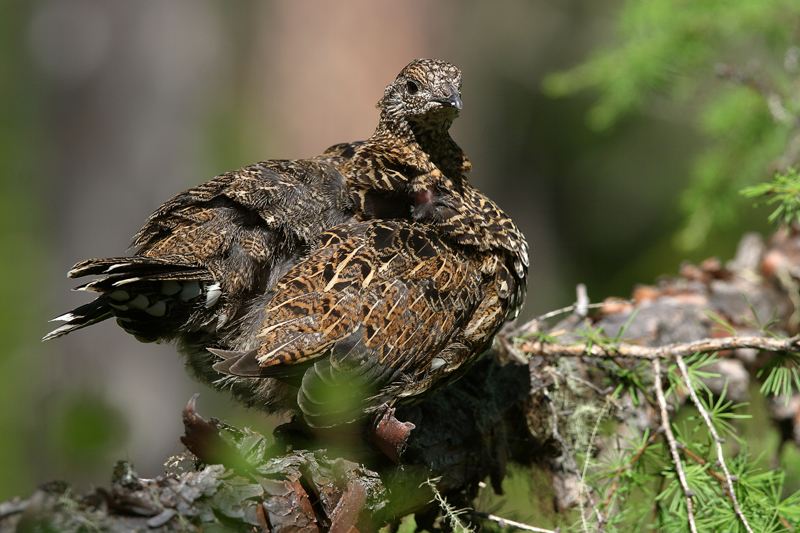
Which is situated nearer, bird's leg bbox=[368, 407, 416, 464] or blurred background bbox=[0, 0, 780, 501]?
bird's leg bbox=[368, 407, 416, 464]

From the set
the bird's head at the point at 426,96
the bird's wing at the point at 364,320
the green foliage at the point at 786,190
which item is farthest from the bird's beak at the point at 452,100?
the green foliage at the point at 786,190

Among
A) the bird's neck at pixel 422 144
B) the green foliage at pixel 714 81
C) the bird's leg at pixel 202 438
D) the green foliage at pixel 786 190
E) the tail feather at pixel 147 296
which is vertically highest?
the green foliage at pixel 714 81

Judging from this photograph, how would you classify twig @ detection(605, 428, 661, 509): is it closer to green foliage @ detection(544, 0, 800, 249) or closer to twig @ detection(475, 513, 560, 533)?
twig @ detection(475, 513, 560, 533)

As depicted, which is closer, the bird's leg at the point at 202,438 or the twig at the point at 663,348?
the bird's leg at the point at 202,438

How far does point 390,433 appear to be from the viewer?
2.05 meters

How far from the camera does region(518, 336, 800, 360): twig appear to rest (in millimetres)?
2277

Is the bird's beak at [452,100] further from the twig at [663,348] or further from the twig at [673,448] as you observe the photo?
the twig at [673,448]

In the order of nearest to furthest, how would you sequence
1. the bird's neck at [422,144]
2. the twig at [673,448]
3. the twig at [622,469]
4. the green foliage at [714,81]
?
the twig at [673,448] < the twig at [622,469] < the bird's neck at [422,144] < the green foliage at [714,81]

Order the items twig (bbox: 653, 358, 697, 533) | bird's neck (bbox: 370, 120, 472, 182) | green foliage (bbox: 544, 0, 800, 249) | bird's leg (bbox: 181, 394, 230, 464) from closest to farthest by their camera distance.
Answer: bird's leg (bbox: 181, 394, 230, 464) < twig (bbox: 653, 358, 697, 533) < bird's neck (bbox: 370, 120, 472, 182) < green foliage (bbox: 544, 0, 800, 249)

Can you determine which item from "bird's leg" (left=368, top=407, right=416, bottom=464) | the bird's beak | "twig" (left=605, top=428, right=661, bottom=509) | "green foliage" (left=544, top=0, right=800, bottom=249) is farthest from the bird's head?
"green foliage" (left=544, top=0, right=800, bottom=249)

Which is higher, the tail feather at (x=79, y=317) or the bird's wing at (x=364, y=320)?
the bird's wing at (x=364, y=320)

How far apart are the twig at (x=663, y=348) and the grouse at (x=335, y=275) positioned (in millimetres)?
253

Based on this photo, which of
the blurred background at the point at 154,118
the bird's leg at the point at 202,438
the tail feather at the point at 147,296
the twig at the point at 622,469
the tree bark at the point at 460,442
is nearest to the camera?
the tree bark at the point at 460,442

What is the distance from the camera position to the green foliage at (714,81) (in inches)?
143
